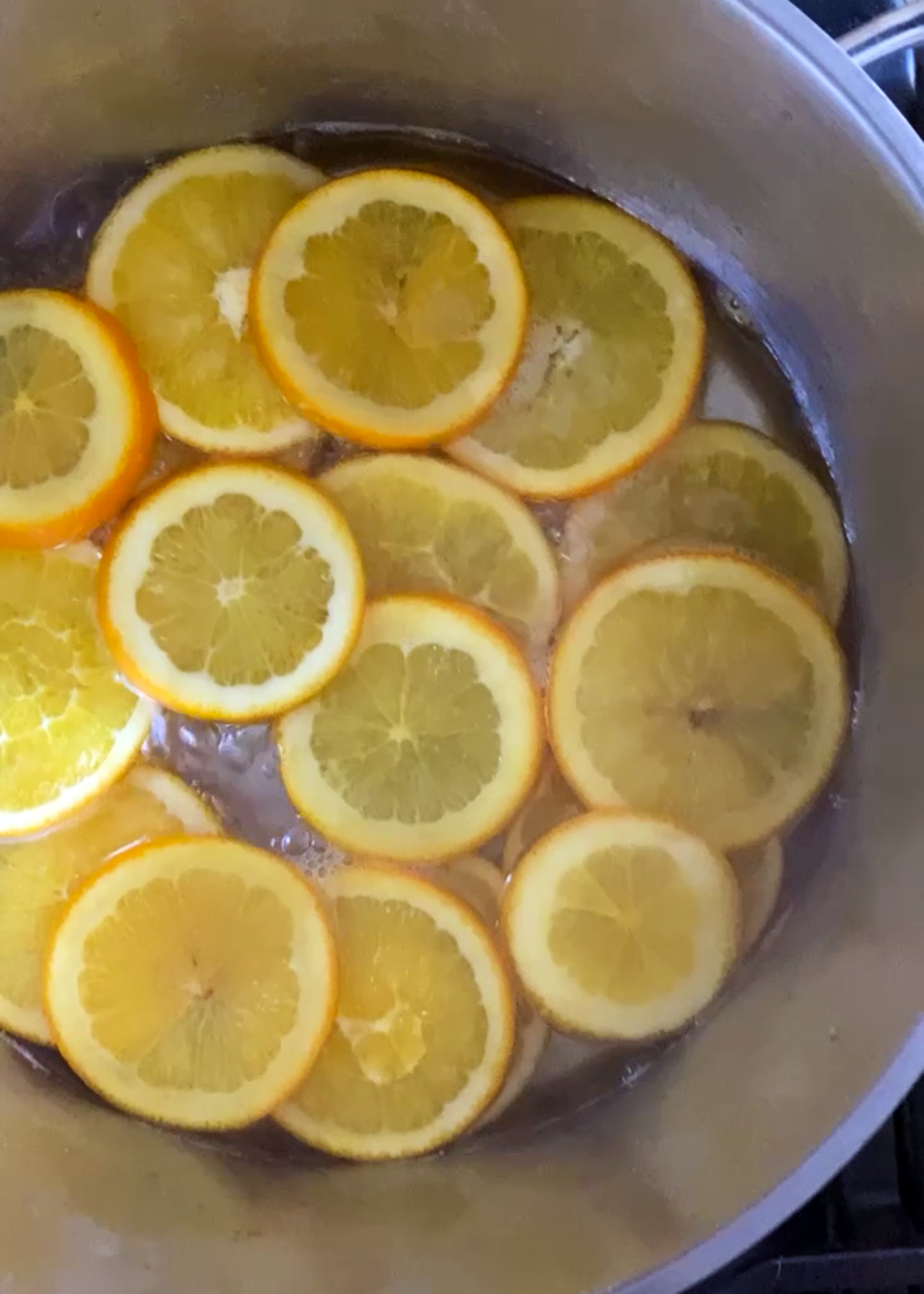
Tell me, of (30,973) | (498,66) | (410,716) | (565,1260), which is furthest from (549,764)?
(498,66)

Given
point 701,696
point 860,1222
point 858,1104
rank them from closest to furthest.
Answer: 1. point 858,1104
2. point 860,1222
3. point 701,696

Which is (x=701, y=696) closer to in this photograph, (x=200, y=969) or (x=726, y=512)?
(x=726, y=512)

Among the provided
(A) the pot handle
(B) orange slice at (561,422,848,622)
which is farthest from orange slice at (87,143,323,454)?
(A) the pot handle

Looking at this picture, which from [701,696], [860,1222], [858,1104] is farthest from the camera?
[701,696]

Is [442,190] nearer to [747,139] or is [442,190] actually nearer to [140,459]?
[747,139]

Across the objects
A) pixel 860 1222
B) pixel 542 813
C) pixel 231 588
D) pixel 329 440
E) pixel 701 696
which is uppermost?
pixel 329 440

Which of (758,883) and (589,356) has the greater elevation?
(589,356)

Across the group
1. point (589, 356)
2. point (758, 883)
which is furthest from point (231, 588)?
point (758, 883)

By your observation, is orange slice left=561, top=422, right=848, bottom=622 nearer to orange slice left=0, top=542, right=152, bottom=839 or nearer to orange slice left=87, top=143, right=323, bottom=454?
orange slice left=87, top=143, right=323, bottom=454

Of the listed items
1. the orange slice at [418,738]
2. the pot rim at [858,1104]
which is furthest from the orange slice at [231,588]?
the pot rim at [858,1104]
